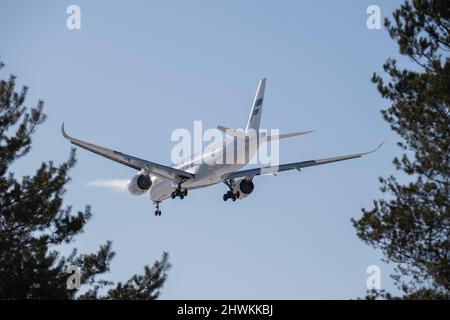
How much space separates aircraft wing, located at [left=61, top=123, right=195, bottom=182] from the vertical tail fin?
16.4 feet

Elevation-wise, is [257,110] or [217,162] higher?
[257,110]

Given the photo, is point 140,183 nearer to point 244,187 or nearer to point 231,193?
point 231,193

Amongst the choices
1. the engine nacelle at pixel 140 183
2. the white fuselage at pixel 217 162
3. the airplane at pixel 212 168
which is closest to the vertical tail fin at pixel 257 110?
the airplane at pixel 212 168

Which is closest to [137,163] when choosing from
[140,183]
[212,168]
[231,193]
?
[140,183]

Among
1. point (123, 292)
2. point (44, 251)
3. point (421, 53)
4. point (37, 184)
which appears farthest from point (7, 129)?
point (421, 53)

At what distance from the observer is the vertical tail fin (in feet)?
188

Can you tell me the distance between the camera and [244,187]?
198 feet

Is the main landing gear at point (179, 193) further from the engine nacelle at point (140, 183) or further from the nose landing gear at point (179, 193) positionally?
the engine nacelle at point (140, 183)

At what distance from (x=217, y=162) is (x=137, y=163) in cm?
503

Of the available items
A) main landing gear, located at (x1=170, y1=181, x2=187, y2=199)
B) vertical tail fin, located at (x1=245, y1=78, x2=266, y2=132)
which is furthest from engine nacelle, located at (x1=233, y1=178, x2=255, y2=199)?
vertical tail fin, located at (x1=245, y1=78, x2=266, y2=132)

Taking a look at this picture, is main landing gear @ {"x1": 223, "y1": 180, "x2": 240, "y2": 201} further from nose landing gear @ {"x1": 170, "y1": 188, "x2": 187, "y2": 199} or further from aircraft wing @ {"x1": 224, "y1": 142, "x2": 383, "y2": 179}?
nose landing gear @ {"x1": 170, "y1": 188, "x2": 187, "y2": 199}

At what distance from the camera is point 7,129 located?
46125 mm

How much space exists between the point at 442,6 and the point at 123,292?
20.9m
